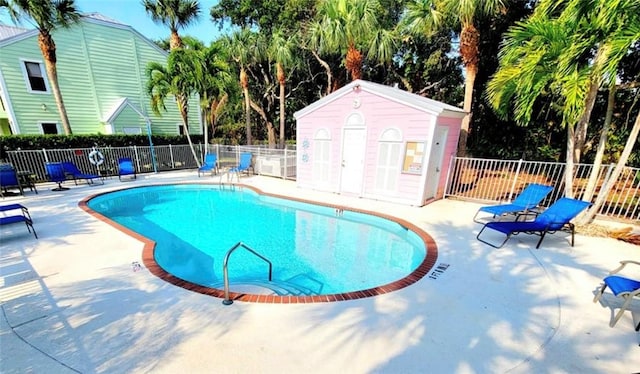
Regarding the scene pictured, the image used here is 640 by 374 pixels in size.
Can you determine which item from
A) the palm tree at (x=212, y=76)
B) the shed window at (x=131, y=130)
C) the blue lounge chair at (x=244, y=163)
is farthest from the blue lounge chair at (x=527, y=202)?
the shed window at (x=131, y=130)

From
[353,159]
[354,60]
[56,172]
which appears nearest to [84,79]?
[56,172]

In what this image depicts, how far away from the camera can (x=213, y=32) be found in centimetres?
1981

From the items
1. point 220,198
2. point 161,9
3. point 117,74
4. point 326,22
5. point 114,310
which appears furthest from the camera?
point 117,74

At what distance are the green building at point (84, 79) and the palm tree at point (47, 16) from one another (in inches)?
69.3

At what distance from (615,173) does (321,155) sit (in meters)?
6.86

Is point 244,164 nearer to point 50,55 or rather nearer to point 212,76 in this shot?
point 212,76

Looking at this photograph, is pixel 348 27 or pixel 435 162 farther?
pixel 348 27

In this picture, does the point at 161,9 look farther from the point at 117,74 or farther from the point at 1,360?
the point at 1,360

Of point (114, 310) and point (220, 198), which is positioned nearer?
point (114, 310)

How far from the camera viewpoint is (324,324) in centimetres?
275

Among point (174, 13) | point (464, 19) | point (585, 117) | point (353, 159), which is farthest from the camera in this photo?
point (174, 13)

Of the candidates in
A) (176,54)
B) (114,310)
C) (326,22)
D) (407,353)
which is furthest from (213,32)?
(407,353)

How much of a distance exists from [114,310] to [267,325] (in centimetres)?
181

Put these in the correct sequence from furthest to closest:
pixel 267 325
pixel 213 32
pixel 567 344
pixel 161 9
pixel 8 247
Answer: pixel 213 32, pixel 161 9, pixel 8 247, pixel 267 325, pixel 567 344
